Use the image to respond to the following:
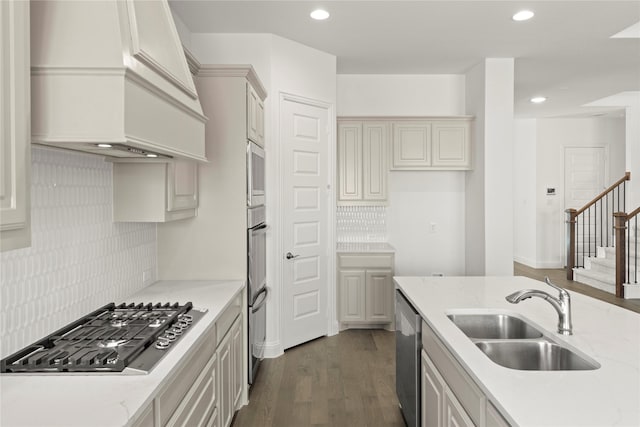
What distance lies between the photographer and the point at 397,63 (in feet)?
15.7

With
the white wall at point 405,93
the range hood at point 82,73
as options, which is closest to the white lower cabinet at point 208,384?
the range hood at point 82,73

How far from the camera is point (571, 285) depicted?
21.7ft

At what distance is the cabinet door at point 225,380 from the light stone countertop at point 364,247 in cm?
236

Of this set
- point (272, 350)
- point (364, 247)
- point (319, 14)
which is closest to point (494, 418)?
point (272, 350)

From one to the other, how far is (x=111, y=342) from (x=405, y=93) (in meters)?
4.50

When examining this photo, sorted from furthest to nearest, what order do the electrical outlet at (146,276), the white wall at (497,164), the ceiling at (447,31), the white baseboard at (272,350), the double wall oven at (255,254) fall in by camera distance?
the white wall at (497,164) → the white baseboard at (272,350) → the ceiling at (447,31) → the double wall oven at (255,254) → the electrical outlet at (146,276)

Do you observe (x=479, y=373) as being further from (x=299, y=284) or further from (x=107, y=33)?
(x=299, y=284)

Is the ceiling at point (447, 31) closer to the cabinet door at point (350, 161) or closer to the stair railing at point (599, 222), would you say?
the cabinet door at point (350, 161)

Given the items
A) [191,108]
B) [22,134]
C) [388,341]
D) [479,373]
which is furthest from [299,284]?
[22,134]

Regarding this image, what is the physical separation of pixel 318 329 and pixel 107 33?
11.7ft

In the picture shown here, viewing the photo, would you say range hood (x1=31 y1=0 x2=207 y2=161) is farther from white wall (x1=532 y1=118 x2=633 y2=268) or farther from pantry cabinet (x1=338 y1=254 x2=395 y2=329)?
white wall (x1=532 y1=118 x2=633 y2=268)

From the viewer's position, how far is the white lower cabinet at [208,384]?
1.48 metres

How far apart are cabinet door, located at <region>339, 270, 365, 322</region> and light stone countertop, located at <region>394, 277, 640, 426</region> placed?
2181mm

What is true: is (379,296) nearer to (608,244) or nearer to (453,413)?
(453,413)
